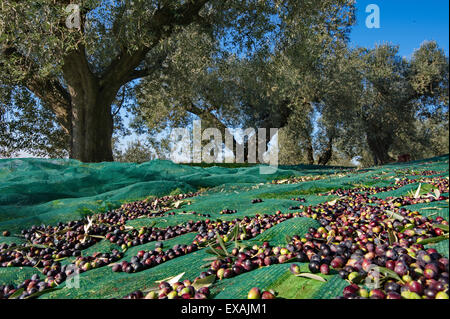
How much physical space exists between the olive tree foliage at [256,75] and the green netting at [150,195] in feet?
14.6

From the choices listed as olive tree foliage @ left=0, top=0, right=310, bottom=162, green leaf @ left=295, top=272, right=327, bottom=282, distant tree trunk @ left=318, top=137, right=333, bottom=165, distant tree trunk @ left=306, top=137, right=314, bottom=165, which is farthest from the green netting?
distant tree trunk @ left=318, top=137, right=333, bottom=165

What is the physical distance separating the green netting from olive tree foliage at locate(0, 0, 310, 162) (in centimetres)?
332

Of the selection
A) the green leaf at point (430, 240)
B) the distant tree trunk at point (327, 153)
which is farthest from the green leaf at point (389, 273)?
the distant tree trunk at point (327, 153)

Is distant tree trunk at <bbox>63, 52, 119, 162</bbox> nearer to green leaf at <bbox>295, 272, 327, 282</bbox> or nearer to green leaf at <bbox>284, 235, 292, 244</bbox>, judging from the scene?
green leaf at <bbox>284, 235, 292, 244</bbox>

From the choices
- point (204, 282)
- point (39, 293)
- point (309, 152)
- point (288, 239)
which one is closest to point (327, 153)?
point (309, 152)

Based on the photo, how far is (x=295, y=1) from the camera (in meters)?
8.20

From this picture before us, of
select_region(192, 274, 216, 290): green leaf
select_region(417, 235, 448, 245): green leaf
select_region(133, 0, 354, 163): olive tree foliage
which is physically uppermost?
select_region(133, 0, 354, 163): olive tree foliage

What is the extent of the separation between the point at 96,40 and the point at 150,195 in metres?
4.96

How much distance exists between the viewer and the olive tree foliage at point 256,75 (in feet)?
30.1

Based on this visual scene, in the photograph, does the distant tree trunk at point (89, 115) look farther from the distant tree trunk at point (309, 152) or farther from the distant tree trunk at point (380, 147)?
the distant tree trunk at point (380, 147)

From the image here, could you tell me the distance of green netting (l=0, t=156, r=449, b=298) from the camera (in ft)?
4.89

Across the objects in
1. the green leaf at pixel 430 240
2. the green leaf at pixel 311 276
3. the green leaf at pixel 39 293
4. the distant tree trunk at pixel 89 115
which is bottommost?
the green leaf at pixel 39 293

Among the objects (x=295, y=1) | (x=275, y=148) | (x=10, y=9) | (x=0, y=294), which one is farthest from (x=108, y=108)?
(x=275, y=148)

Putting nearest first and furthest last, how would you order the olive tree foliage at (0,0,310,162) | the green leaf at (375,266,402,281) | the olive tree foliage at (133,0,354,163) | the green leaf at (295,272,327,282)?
the green leaf at (375,266,402,281) < the green leaf at (295,272,327,282) < the olive tree foliage at (0,0,310,162) < the olive tree foliage at (133,0,354,163)
